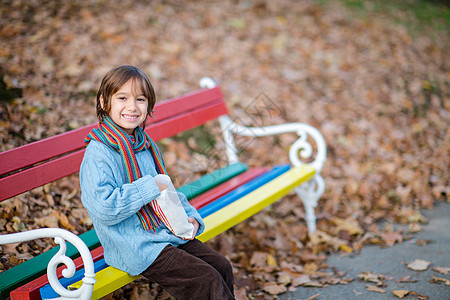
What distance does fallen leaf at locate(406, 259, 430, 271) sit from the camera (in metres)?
3.12

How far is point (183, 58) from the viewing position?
19.5 ft

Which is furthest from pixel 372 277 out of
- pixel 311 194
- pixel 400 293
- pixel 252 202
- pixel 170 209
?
pixel 170 209

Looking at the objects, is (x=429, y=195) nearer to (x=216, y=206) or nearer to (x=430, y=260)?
(x=430, y=260)

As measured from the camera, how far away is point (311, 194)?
3.70 m

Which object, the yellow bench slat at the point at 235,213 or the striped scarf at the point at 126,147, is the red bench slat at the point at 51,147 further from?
the yellow bench slat at the point at 235,213

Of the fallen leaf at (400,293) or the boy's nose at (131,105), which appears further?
the fallen leaf at (400,293)

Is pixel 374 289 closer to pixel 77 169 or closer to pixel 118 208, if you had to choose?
pixel 118 208

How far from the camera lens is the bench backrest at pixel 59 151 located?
7.86 ft

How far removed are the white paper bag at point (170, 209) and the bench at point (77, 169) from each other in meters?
0.33

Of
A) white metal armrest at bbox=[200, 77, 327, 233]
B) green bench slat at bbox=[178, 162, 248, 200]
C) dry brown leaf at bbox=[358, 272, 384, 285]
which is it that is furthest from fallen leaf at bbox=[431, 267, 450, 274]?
green bench slat at bbox=[178, 162, 248, 200]

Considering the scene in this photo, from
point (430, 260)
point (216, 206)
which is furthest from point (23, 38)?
point (430, 260)

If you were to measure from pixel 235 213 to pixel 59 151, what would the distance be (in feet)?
3.91

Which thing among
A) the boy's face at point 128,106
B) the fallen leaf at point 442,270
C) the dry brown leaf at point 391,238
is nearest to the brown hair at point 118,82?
the boy's face at point 128,106

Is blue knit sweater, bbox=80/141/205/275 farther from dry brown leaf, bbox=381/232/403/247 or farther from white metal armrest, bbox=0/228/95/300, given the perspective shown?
dry brown leaf, bbox=381/232/403/247
